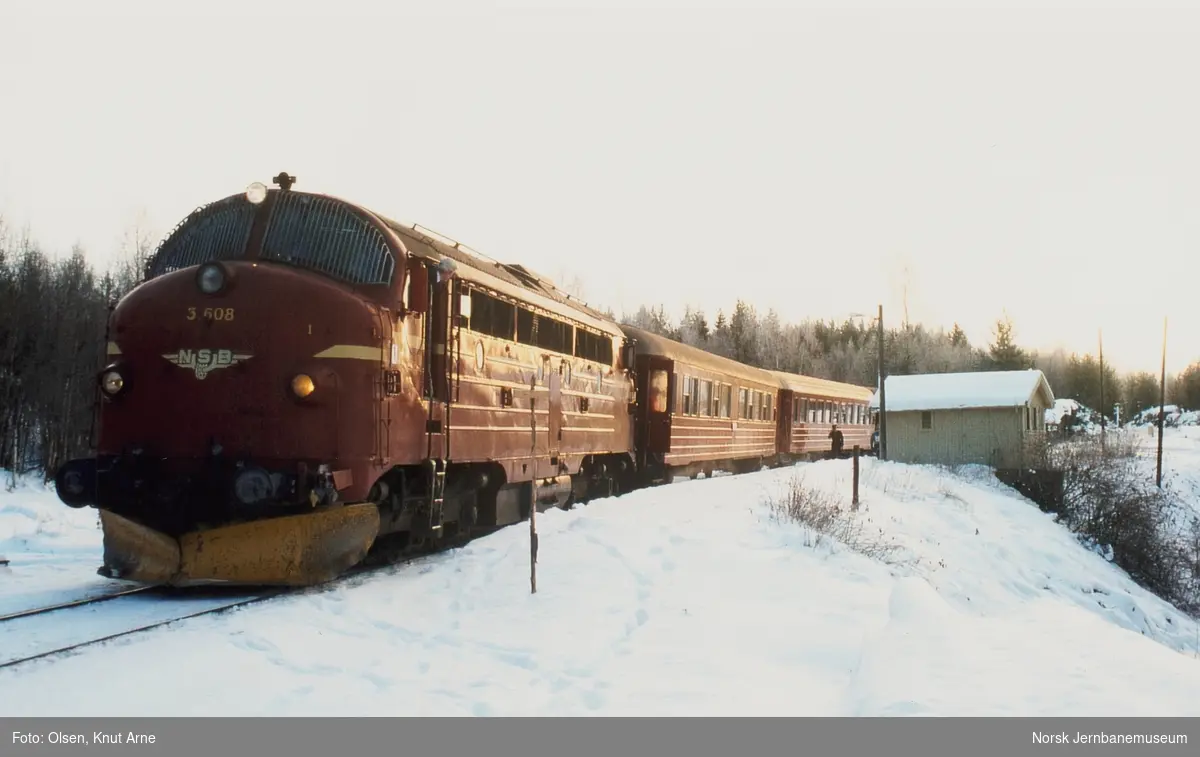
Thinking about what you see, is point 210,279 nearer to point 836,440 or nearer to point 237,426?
point 237,426

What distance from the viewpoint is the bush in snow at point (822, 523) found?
44.6 ft

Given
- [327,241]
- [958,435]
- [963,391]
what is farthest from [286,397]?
[963,391]

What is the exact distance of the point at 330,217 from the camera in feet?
31.4

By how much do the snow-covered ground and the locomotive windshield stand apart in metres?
2.99

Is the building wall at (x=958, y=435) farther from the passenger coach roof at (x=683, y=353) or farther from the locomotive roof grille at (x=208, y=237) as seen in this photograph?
the locomotive roof grille at (x=208, y=237)

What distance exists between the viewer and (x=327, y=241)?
949cm

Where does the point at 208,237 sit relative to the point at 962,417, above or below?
above

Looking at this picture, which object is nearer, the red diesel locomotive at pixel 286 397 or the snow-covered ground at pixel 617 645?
the snow-covered ground at pixel 617 645

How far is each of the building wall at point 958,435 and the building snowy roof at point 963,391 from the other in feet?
1.75

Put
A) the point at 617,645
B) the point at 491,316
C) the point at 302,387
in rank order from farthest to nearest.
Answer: the point at 491,316 → the point at 302,387 → the point at 617,645

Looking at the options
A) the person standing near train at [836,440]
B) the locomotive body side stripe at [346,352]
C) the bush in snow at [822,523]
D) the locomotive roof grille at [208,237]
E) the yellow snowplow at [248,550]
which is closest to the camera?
the yellow snowplow at [248,550]

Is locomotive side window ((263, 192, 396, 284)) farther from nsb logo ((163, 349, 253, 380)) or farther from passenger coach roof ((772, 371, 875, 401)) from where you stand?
passenger coach roof ((772, 371, 875, 401))

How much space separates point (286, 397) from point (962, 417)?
1401 inches

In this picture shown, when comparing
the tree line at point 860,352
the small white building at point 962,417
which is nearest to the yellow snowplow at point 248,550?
the small white building at point 962,417
